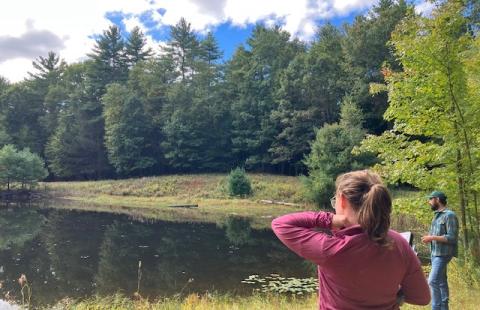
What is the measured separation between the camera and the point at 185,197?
124 feet

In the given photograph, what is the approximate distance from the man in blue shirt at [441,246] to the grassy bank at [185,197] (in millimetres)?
18498

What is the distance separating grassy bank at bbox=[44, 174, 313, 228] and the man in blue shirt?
60.7 ft

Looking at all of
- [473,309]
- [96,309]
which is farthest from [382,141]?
[96,309]

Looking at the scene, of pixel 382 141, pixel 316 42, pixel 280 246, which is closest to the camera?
pixel 382 141

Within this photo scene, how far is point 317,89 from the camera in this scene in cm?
4053

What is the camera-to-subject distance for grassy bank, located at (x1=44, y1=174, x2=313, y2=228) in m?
29.2

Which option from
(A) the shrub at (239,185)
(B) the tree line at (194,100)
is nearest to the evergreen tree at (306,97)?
(B) the tree line at (194,100)

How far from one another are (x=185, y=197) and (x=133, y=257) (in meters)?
22.4

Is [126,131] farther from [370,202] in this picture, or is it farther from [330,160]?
[370,202]

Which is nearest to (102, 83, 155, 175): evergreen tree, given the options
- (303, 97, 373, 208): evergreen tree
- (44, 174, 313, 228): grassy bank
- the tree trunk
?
(44, 174, 313, 228): grassy bank

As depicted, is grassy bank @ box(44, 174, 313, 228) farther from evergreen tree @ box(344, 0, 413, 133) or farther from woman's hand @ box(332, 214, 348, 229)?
woman's hand @ box(332, 214, 348, 229)

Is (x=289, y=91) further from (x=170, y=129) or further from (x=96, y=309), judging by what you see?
(x=96, y=309)

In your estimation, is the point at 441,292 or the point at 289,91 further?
the point at 289,91

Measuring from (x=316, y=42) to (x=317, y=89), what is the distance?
25.0ft
